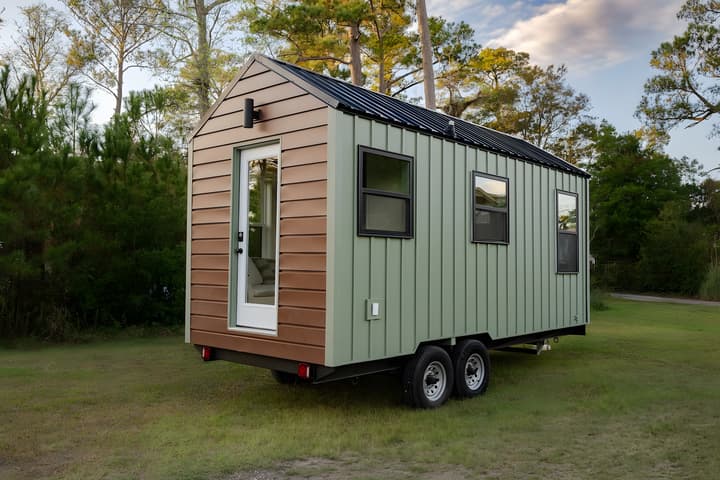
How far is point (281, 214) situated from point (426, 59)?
1004 centimetres

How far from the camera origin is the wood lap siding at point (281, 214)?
4.75m

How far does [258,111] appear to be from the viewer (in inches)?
211

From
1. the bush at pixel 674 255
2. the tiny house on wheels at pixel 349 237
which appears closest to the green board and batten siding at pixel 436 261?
the tiny house on wheels at pixel 349 237

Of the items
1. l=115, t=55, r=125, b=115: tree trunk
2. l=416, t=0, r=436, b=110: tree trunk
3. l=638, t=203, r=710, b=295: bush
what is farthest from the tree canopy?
l=115, t=55, r=125, b=115: tree trunk

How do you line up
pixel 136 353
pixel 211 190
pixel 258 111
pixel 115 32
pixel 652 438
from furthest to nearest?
pixel 115 32, pixel 136 353, pixel 211 190, pixel 258 111, pixel 652 438

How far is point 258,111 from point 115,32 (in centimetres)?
1723

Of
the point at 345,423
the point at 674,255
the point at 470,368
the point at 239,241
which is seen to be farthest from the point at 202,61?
the point at 674,255

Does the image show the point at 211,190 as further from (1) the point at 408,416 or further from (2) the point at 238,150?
(1) the point at 408,416

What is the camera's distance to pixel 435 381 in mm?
5527

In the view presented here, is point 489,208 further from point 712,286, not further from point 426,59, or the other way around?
point 712,286

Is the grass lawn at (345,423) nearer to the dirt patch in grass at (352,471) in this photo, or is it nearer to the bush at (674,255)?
the dirt patch in grass at (352,471)

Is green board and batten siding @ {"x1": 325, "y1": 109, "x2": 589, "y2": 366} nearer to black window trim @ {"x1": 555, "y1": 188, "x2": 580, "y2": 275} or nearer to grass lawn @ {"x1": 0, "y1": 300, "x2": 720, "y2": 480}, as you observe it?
black window trim @ {"x1": 555, "y1": 188, "x2": 580, "y2": 275}

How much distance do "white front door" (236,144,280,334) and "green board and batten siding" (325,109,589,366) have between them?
2.80 ft


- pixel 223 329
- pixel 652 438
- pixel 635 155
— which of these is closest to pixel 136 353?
pixel 223 329
